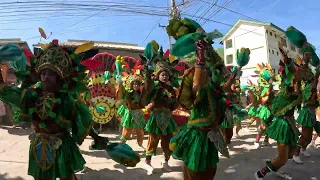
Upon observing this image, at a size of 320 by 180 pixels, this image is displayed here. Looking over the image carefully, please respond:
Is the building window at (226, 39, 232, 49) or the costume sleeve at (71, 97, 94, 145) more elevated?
the building window at (226, 39, 232, 49)

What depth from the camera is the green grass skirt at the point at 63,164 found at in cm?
255

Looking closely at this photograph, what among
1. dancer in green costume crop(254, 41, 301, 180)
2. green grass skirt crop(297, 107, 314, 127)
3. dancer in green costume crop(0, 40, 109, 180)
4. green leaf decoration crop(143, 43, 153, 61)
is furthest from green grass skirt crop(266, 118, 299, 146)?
dancer in green costume crop(0, 40, 109, 180)

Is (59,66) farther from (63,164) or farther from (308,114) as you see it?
(308,114)

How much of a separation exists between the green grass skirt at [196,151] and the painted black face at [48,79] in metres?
1.42

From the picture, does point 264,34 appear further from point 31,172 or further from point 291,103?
point 31,172

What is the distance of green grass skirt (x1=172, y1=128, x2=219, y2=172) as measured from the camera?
2.68 meters

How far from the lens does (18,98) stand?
2588 millimetres

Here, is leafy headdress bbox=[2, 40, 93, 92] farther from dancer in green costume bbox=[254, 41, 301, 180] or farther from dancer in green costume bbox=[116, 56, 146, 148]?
dancer in green costume bbox=[116, 56, 146, 148]

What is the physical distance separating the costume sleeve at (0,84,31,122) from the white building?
23.6 m

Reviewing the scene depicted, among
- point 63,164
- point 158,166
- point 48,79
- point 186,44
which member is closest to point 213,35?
point 186,44

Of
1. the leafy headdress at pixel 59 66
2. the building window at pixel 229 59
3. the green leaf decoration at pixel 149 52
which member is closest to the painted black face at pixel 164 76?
the green leaf decoration at pixel 149 52

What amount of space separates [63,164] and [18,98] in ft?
2.49

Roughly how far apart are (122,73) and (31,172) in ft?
16.0

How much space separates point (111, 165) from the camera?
17.8 feet
